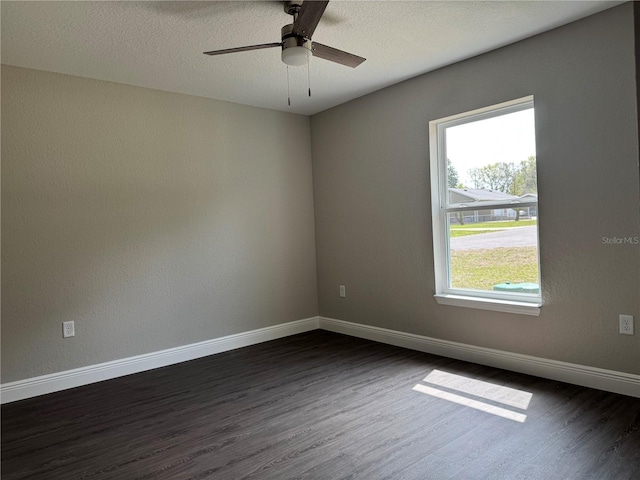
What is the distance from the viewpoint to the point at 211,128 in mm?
4195

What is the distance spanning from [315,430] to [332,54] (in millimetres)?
2257

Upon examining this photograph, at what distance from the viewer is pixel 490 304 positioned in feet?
11.0

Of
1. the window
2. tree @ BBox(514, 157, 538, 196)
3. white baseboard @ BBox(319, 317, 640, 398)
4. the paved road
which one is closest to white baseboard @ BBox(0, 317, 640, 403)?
white baseboard @ BBox(319, 317, 640, 398)

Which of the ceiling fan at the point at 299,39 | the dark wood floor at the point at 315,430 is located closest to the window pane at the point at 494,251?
the dark wood floor at the point at 315,430

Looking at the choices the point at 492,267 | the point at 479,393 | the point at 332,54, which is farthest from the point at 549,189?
the point at 332,54

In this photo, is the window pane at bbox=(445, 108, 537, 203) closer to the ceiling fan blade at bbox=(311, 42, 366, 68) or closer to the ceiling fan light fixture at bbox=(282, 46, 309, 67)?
the ceiling fan blade at bbox=(311, 42, 366, 68)

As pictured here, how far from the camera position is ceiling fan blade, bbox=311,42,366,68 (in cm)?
255

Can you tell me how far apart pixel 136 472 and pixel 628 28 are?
374 cm

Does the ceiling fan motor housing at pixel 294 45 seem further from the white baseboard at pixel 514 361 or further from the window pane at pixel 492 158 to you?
the white baseboard at pixel 514 361

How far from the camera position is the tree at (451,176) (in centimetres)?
373

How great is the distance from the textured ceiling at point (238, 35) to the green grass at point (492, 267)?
5.15ft

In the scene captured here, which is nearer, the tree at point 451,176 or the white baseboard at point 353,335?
the white baseboard at point 353,335

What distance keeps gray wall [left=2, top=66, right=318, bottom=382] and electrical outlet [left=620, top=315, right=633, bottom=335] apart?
3.03 m

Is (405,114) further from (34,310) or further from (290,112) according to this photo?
(34,310)
